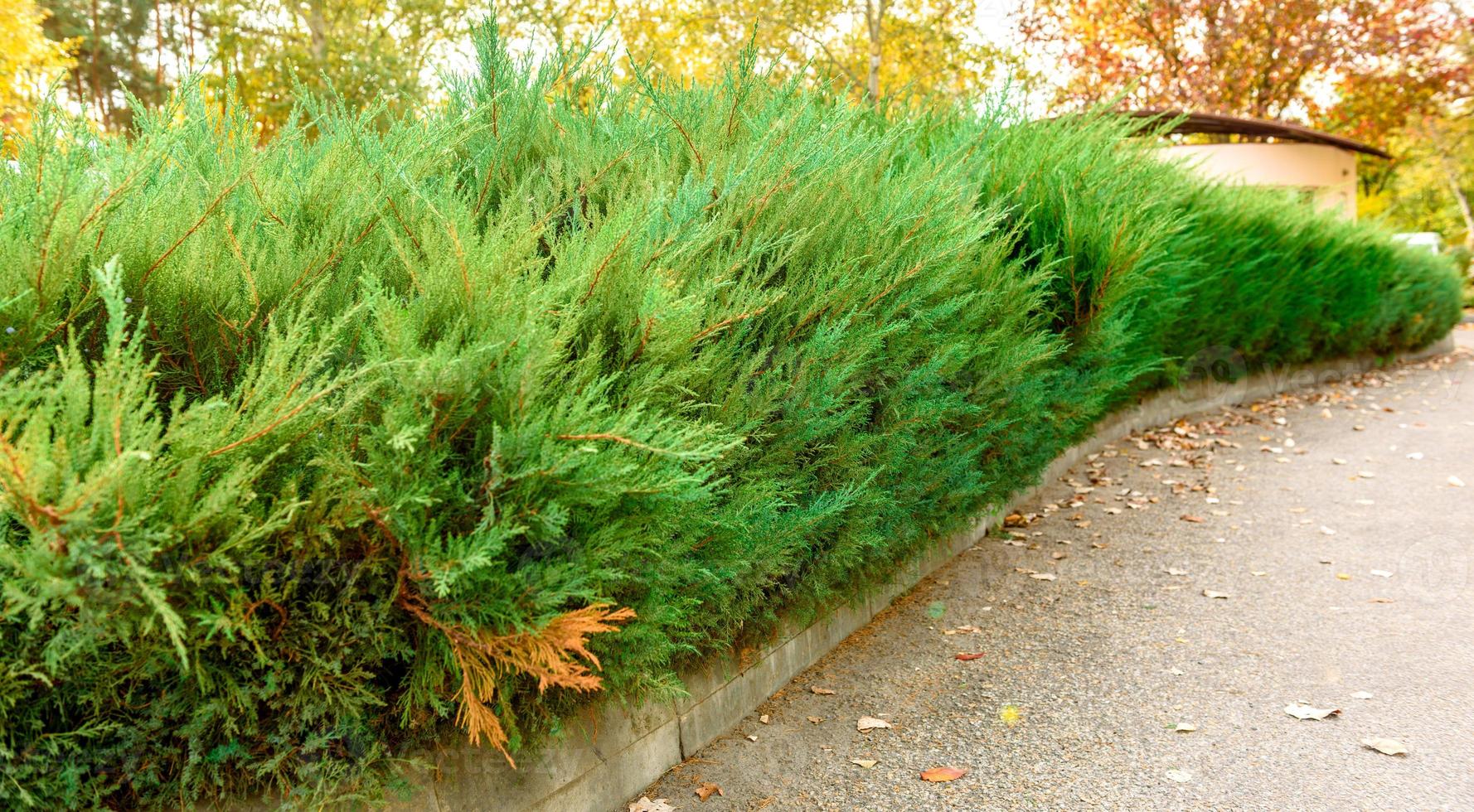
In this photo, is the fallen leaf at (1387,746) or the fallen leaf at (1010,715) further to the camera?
the fallen leaf at (1010,715)

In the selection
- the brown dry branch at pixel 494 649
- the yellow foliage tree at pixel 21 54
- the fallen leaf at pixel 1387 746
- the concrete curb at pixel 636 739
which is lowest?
the fallen leaf at pixel 1387 746

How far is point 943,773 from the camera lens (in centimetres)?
363

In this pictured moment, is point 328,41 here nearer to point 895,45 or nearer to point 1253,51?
point 895,45

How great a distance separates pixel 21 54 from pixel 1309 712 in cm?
2055

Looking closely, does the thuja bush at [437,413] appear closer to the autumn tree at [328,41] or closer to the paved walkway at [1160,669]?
the paved walkway at [1160,669]

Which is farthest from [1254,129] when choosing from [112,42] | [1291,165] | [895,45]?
[112,42]

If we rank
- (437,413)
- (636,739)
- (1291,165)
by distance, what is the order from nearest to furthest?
(437,413), (636,739), (1291,165)

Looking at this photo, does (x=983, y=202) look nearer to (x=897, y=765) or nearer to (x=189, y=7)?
(x=897, y=765)

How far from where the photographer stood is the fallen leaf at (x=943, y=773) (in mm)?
3598

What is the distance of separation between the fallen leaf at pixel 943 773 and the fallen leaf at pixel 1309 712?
1.41m

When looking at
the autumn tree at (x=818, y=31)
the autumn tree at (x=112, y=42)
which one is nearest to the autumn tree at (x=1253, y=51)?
the autumn tree at (x=818, y=31)

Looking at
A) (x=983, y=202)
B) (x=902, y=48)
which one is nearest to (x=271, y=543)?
(x=983, y=202)

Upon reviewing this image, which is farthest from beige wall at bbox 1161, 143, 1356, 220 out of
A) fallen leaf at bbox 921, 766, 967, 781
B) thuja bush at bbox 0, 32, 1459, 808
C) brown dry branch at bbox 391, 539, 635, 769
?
brown dry branch at bbox 391, 539, 635, 769

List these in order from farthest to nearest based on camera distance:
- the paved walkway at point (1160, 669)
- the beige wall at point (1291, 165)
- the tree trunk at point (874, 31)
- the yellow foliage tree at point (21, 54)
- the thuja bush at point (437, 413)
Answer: the beige wall at point (1291, 165) → the tree trunk at point (874, 31) → the yellow foliage tree at point (21, 54) → the paved walkway at point (1160, 669) → the thuja bush at point (437, 413)
